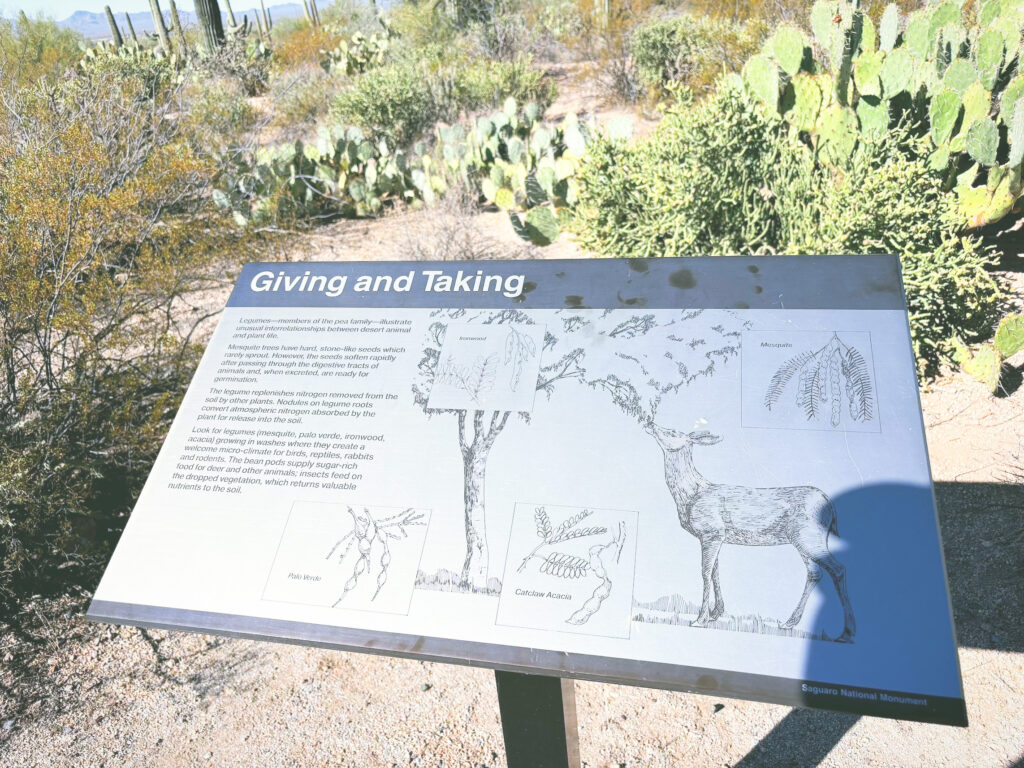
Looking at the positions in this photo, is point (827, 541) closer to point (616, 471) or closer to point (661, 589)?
point (661, 589)

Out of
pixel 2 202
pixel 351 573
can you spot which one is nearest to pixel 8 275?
pixel 2 202

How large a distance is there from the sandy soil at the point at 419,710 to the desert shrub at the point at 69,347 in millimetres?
399

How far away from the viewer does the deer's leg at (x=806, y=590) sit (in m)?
1.33

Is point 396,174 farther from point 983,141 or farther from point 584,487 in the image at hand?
point 584,487

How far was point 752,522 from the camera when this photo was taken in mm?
1445

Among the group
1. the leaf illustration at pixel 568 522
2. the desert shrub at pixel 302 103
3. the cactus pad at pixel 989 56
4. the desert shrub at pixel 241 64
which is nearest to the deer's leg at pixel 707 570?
the leaf illustration at pixel 568 522

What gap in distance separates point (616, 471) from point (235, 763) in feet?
5.94

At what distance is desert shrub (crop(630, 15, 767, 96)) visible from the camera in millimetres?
9250

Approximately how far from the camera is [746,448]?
5.08 ft

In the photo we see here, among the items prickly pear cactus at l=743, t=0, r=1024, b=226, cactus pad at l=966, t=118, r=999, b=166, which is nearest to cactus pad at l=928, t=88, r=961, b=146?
prickly pear cactus at l=743, t=0, r=1024, b=226

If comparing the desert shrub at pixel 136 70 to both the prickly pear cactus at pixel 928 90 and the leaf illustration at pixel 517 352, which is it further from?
the leaf illustration at pixel 517 352

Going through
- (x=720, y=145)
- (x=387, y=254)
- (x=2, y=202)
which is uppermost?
(x=2, y=202)

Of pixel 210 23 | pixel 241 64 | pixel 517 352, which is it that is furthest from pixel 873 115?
pixel 210 23

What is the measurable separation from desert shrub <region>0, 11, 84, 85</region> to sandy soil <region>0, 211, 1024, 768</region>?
14.0 feet
